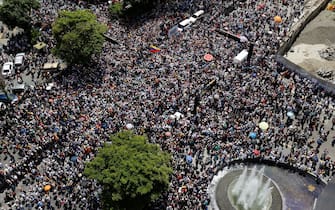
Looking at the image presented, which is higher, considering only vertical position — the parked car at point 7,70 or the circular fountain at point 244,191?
the parked car at point 7,70

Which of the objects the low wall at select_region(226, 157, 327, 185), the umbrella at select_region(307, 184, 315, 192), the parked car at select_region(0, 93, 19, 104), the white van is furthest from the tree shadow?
the umbrella at select_region(307, 184, 315, 192)

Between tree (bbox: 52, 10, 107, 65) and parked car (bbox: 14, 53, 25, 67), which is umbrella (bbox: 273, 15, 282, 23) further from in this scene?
parked car (bbox: 14, 53, 25, 67)

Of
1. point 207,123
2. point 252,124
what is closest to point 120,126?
point 207,123

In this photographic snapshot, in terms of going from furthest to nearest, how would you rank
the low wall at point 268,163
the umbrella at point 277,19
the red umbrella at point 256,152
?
1. the umbrella at point 277,19
2. the red umbrella at point 256,152
3. the low wall at point 268,163

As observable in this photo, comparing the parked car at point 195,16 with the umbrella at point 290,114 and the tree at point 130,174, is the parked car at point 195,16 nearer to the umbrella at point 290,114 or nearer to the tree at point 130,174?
the umbrella at point 290,114

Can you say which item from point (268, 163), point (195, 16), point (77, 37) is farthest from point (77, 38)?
point (268, 163)

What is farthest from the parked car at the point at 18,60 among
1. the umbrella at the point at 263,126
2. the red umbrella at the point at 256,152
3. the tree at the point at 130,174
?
the red umbrella at the point at 256,152
